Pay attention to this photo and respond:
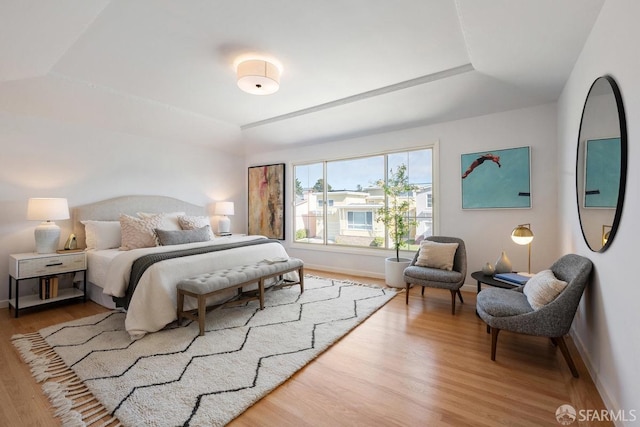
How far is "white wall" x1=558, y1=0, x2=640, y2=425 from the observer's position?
1.33 m

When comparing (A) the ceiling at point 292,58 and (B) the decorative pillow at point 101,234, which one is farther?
(B) the decorative pillow at point 101,234

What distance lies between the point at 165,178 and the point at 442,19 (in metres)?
4.43

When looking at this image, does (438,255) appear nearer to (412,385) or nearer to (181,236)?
(412,385)

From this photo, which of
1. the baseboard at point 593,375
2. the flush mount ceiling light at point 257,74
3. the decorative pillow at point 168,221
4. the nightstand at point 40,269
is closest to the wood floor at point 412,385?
the baseboard at point 593,375

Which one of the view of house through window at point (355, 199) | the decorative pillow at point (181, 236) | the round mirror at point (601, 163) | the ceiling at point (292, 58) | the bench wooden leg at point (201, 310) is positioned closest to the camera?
the round mirror at point (601, 163)

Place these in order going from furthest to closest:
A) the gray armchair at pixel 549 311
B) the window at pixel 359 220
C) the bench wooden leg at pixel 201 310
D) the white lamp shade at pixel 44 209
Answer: the window at pixel 359 220 → the white lamp shade at pixel 44 209 → the bench wooden leg at pixel 201 310 → the gray armchair at pixel 549 311

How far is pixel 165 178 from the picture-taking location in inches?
186

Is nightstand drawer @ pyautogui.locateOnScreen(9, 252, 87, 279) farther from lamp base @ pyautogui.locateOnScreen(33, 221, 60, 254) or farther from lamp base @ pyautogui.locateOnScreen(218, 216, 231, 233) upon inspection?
lamp base @ pyautogui.locateOnScreen(218, 216, 231, 233)

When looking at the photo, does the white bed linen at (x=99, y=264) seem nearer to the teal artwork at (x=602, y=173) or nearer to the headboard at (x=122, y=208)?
the headboard at (x=122, y=208)

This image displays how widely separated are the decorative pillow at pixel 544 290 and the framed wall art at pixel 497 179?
62.5 inches

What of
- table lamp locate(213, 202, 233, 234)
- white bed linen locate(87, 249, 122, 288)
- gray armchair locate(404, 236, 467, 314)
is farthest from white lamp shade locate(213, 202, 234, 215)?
gray armchair locate(404, 236, 467, 314)

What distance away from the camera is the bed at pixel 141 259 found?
2.53 meters

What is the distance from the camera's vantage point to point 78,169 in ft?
12.4

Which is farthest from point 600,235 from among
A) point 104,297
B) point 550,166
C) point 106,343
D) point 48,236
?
point 48,236
